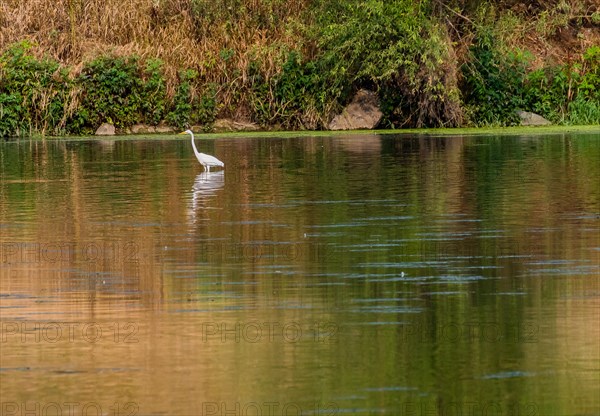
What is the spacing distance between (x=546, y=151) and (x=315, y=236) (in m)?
14.3

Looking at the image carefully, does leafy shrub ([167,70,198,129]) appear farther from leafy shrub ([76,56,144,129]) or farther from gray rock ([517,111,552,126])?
gray rock ([517,111,552,126])

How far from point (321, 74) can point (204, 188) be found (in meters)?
18.3

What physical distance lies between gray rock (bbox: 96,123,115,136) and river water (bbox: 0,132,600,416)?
Answer: 17.2 m

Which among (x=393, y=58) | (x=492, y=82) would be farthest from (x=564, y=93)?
(x=393, y=58)

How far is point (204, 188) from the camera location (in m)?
22.7

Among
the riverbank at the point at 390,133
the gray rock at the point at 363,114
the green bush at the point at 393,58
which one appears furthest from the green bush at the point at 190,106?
the gray rock at the point at 363,114

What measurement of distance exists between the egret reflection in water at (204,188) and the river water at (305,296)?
8cm

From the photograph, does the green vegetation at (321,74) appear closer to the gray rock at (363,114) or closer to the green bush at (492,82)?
the green bush at (492,82)

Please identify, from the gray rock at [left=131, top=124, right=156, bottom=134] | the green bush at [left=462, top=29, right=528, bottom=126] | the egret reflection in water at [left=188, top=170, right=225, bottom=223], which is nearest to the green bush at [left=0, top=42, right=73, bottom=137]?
the gray rock at [left=131, top=124, right=156, bottom=134]

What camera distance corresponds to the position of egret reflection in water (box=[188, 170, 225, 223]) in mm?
19605

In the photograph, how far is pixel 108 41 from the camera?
43750 mm

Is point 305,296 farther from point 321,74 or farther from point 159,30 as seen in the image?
point 159,30

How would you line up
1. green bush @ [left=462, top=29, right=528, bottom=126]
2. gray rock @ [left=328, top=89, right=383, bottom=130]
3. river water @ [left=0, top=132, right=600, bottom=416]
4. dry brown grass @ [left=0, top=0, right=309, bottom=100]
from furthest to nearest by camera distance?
1. dry brown grass @ [left=0, top=0, right=309, bottom=100]
2. gray rock @ [left=328, top=89, right=383, bottom=130]
3. green bush @ [left=462, top=29, right=528, bottom=126]
4. river water @ [left=0, top=132, right=600, bottom=416]

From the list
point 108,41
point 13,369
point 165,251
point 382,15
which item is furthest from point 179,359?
point 108,41
